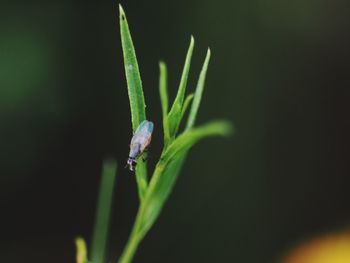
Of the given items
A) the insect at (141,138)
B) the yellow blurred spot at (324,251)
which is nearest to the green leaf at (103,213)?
the insect at (141,138)

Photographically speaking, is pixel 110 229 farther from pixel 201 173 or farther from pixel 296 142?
pixel 296 142

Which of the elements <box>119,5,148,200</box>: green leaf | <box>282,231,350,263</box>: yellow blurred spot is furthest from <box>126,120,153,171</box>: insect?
<box>282,231,350,263</box>: yellow blurred spot

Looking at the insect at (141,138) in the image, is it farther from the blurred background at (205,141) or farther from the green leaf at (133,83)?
the blurred background at (205,141)

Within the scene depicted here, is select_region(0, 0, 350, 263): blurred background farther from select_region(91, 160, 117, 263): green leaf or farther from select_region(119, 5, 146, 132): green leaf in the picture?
select_region(119, 5, 146, 132): green leaf

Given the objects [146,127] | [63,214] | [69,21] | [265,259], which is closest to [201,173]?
[265,259]

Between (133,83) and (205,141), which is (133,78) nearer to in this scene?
(133,83)

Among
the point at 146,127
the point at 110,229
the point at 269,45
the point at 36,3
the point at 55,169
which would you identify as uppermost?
the point at 36,3
